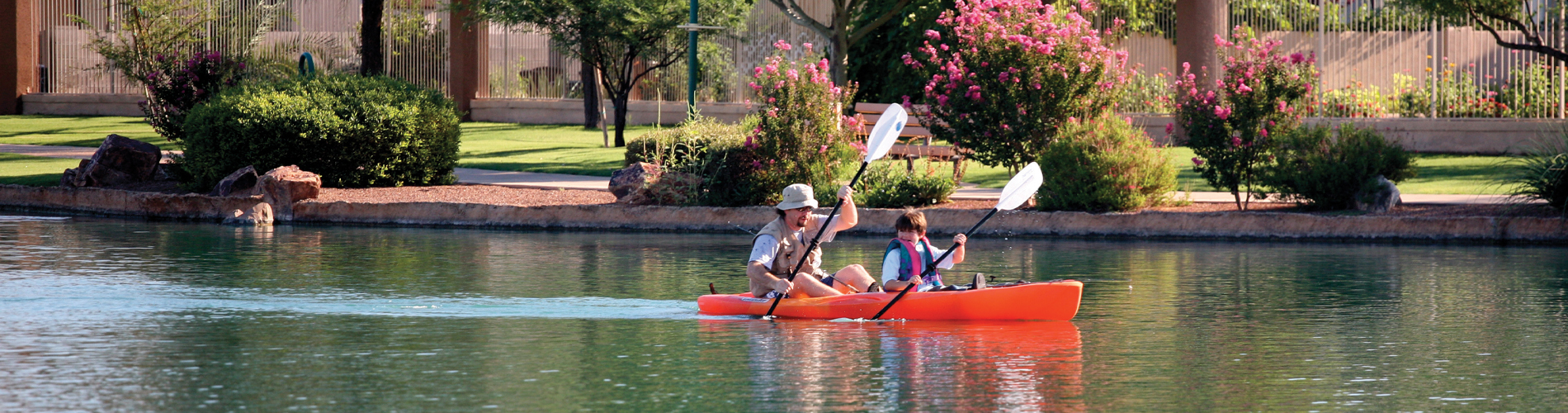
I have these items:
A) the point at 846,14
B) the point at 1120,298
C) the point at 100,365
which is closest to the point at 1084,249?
the point at 1120,298

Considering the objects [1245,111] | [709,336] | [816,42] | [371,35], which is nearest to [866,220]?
[1245,111]

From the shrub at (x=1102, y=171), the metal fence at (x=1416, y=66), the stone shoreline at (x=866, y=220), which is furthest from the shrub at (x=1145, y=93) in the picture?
the stone shoreline at (x=866, y=220)

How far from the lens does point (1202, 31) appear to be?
1061 inches

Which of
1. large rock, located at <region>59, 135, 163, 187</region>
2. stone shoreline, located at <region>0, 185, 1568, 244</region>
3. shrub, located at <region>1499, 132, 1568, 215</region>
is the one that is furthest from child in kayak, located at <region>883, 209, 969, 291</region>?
large rock, located at <region>59, 135, 163, 187</region>

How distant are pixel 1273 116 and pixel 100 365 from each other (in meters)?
12.2

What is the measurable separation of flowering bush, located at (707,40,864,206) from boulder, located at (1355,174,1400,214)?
16.5 ft

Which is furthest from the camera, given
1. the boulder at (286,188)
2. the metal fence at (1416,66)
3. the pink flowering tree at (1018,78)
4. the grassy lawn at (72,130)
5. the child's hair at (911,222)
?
the grassy lawn at (72,130)

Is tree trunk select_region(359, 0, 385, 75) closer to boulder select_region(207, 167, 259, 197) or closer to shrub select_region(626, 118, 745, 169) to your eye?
boulder select_region(207, 167, 259, 197)

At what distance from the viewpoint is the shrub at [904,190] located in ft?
57.5

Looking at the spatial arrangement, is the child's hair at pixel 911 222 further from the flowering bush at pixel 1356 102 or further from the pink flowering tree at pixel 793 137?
the flowering bush at pixel 1356 102

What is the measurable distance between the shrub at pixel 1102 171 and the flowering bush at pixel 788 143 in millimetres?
2160

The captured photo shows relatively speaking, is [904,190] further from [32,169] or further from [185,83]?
[32,169]

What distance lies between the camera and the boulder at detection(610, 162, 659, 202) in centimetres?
1789

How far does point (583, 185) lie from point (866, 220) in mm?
4239
